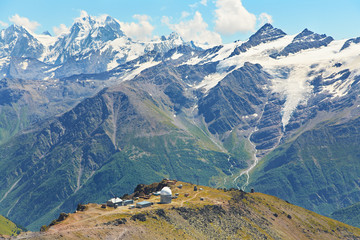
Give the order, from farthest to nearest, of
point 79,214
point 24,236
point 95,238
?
point 79,214 → point 95,238 → point 24,236

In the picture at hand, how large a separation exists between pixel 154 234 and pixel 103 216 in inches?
962

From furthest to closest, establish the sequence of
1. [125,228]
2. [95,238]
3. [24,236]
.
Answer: [125,228]
[95,238]
[24,236]

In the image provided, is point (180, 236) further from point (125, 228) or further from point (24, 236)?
point (24, 236)

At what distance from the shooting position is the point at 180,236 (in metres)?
199

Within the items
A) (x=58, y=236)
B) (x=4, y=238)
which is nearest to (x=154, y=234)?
(x=58, y=236)

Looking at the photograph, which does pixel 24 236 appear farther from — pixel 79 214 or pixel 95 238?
pixel 79 214

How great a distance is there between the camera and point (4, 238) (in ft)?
509

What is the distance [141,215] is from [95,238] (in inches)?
1440

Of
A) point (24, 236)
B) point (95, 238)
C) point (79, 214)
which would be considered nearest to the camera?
point (24, 236)

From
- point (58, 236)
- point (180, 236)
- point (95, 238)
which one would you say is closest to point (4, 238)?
point (58, 236)

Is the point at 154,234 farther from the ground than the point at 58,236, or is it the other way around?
the point at 58,236

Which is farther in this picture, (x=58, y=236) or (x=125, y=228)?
(x=125, y=228)

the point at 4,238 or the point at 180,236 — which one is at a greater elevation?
the point at 4,238

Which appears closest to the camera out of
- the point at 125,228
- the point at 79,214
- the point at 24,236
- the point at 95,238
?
the point at 24,236
